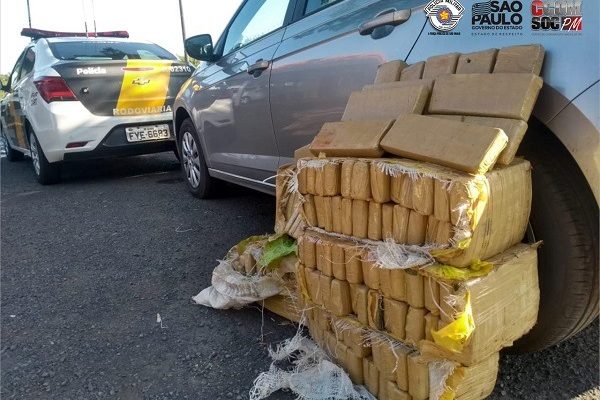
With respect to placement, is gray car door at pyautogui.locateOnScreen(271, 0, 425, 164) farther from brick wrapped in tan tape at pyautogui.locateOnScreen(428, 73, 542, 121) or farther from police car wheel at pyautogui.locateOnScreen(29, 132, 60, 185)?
police car wheel at pyautogui.locateOnScreen(29, 132, 60, 185)

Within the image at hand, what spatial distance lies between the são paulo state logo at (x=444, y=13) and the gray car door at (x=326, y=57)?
50 millimetres

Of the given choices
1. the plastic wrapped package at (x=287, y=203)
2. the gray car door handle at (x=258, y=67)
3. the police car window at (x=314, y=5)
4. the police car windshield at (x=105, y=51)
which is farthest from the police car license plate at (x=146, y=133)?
the plastic wrapped package at (x=287, y=203)

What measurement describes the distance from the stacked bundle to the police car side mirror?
2320mm

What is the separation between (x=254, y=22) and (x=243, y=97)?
2.08ft

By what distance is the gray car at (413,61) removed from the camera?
1.46 meters

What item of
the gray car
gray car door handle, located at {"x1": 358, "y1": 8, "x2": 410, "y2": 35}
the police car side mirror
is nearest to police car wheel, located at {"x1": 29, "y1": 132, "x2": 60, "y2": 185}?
the police car side mirror

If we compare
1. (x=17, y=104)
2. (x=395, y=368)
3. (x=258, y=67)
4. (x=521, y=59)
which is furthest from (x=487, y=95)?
(x=17, y=104)

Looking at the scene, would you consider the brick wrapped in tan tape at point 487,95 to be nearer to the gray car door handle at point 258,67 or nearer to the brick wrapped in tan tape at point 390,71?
the brick wrapped in tan tape at point 390,71

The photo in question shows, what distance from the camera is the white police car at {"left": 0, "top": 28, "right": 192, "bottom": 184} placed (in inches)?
204

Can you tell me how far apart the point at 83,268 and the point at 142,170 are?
11.8 feet

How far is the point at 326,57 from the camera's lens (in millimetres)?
2373

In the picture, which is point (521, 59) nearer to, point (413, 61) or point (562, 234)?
point (413, 61)

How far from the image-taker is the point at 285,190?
2.31 metres

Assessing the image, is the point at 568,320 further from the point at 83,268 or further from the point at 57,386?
the point at 83,268
